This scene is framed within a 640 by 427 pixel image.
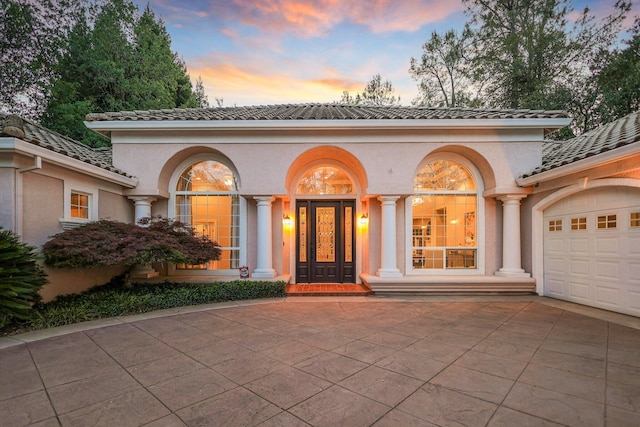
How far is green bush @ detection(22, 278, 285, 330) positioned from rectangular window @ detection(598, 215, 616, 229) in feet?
23.1

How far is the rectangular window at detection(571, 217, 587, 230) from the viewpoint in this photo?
6204 mm

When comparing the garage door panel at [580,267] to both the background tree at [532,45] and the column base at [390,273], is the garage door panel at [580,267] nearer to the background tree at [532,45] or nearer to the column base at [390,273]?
the column base at [390,273]

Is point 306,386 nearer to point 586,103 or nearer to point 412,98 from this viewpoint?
point 586,103

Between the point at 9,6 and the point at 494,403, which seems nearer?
the point at 494,403

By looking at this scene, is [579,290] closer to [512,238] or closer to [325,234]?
[512,238]

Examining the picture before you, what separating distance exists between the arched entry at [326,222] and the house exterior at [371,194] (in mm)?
31

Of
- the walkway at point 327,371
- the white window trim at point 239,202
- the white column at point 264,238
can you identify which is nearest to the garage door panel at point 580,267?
the walkway at point 327,371

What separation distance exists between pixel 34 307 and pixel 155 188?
3457 mm

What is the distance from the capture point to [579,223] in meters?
6.33

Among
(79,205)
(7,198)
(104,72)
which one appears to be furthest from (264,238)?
(104,72)

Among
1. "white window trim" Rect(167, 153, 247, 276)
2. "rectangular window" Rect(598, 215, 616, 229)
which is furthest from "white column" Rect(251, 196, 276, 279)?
"rectangular window" Rect(598, 215, 616, 229)

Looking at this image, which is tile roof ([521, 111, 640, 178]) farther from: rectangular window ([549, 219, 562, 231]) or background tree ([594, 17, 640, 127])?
background tree ([594, 17, 640, 127])

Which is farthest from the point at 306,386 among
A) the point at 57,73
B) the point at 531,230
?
the point at 57,73

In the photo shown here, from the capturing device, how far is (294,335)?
438 cm
